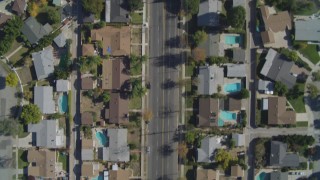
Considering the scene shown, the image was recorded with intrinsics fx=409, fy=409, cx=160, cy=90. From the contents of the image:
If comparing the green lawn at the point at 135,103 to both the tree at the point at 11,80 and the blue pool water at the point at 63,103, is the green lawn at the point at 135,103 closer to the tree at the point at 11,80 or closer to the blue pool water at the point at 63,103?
the blue pool water at the point at 63,103

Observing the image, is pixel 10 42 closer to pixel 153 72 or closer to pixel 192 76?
pixel 153 72

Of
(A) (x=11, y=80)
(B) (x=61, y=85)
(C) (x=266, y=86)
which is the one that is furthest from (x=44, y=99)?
(C) (x=266, y=86)

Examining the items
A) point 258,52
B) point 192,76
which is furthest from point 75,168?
point 258,52

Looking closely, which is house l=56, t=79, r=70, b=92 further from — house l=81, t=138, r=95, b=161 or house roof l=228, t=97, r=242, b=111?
house roof l=228, t=97, r=242, b=111

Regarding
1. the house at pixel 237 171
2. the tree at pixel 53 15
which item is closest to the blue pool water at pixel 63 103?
the tree at pixel 53 15

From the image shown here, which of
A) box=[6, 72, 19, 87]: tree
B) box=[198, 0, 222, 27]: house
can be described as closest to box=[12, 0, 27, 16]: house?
box=[6, 72, 19, 87]: tree

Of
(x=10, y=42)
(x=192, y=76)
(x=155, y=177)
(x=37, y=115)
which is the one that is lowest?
(x=155, y=177)

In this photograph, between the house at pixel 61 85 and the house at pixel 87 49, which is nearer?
the house at pixel 87 49
